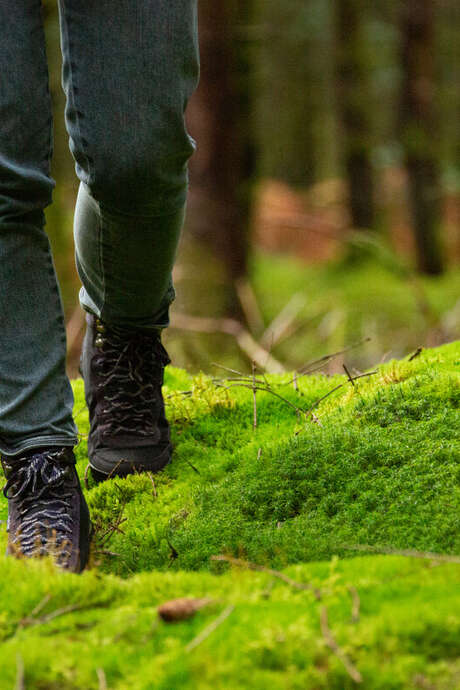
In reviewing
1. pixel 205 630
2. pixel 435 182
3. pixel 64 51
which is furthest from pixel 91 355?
pixel 435 182

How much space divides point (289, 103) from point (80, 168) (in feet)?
75.7

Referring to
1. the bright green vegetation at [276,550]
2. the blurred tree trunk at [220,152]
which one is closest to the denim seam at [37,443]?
the bright green vegetation at [276,550]

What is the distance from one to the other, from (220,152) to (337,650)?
5.39 meters

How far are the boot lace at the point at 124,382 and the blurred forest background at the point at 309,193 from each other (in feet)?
3.76

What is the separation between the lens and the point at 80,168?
2010 millimetres

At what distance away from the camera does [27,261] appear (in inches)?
81.7

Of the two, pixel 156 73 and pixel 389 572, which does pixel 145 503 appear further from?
pixel 156 73

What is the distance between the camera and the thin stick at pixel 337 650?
1222 mm

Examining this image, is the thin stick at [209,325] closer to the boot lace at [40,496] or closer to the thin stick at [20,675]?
the boot lace at [40,496]

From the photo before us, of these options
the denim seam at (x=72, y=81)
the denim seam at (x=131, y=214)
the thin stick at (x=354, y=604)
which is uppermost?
the denim seam at (x=72, y=81)

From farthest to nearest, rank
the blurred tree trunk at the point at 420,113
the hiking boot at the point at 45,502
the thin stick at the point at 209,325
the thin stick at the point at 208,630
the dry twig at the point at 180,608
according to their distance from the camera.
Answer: the blurred tree trunk at the point at 420,113 < the thin stick at the point at 209,325 < the hiking boot at the point at 45,502 < the dry twig at the point at 180,608 < the thin stick at the point at 208,630

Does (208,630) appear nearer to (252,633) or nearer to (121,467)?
(252,633)

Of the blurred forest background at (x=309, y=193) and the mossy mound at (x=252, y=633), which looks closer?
the mossy mound at (x=252, y=633)

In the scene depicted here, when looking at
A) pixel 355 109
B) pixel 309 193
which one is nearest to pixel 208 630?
pixel 355 109
